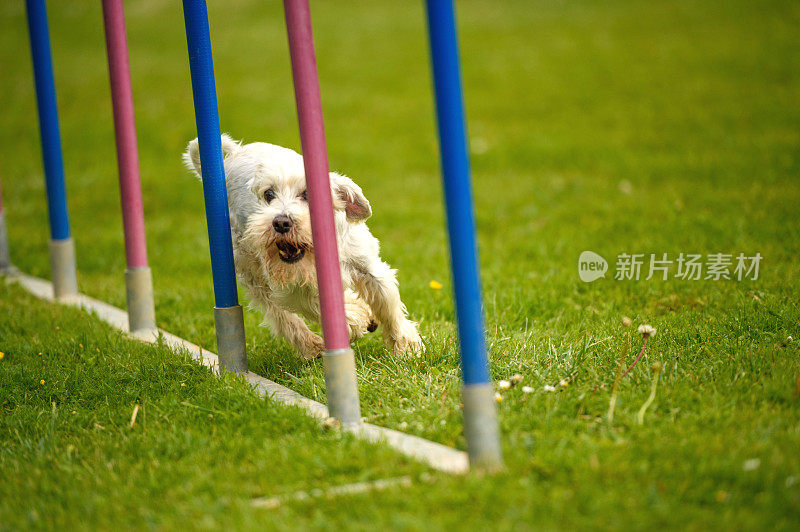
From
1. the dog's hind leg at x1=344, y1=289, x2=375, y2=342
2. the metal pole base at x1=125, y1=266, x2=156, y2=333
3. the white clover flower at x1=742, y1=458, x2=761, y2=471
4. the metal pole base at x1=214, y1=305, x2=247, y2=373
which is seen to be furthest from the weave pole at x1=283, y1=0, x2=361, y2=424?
the metal pole base at x1=125, y1=266, x2=156, y2=333

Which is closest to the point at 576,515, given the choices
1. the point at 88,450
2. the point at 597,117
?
the point at 88,450

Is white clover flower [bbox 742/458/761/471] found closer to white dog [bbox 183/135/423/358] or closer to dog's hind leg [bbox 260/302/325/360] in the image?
white dog [bbox 183/135/423/358]

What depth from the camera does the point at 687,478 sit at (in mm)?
2584

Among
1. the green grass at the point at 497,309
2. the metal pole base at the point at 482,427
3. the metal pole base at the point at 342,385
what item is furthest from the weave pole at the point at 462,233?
the metal pole base at the point at 342,385

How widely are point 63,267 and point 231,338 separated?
8.03 feet

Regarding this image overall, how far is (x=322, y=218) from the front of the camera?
128 inches

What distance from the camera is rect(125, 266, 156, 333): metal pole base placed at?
16.1 ft

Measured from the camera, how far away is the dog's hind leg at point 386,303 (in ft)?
13.9

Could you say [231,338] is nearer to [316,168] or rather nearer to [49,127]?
[316,168]

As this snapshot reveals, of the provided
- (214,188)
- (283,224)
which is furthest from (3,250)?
(283,224)

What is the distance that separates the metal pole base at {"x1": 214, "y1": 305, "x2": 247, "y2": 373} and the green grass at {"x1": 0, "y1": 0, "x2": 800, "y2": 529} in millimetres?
144

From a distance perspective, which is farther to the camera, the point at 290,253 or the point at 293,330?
the point at 293,330

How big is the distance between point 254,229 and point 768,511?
251 cm

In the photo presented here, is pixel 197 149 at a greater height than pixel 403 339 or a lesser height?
greater
